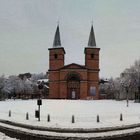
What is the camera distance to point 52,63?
100m

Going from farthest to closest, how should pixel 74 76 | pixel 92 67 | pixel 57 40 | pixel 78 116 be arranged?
pixel 57 40 < pixel 92 67 < pixel 74 76 < pixel 78 116

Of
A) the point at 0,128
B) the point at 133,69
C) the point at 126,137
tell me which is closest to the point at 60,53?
the point at 133,69

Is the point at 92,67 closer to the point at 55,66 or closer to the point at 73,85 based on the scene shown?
the point at 73,85

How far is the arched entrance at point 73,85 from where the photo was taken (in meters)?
97.7

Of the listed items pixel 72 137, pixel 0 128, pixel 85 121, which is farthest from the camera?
pixel 85 121

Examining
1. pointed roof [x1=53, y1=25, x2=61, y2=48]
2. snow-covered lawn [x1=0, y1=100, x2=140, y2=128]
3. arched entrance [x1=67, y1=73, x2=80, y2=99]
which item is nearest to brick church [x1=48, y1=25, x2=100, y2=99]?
arched entrance [x1=67, y1=73, x2=80, y2=99]

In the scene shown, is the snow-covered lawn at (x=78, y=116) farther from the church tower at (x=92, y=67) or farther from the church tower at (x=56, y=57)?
the church tower at (x=56, y=57)

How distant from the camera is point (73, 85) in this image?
98.1 meters

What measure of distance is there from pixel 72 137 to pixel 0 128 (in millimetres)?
9178

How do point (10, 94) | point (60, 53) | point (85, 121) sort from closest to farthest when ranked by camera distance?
point (85, 121), point (60, 53), point (10, 94)

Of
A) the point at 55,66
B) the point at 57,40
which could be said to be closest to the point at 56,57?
the point at 55,66

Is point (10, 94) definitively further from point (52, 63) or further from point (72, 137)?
point (72, 137)

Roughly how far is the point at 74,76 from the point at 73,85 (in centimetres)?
245

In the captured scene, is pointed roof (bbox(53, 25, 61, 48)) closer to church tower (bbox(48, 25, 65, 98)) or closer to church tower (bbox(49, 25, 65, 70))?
church tower (bbox(49, 25, 65, 70))
